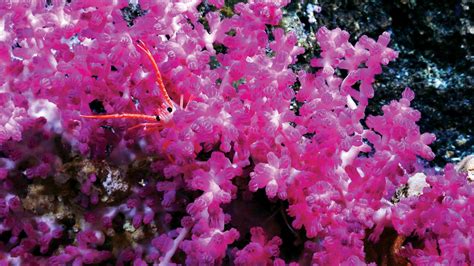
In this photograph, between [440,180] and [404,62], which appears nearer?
[440,180]

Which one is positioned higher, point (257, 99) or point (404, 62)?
point (257, 99)

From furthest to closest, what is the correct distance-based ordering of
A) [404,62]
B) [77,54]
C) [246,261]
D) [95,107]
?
[404,62] < [95,107] < [77,54] < [246,261]

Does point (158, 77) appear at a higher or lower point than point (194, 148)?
higher

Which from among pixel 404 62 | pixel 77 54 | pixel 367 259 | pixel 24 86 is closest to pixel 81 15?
pixel 77 54

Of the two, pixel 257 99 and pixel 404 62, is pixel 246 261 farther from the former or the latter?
pixel 404 62

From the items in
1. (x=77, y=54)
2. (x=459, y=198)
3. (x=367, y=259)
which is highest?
(x=77, y=54)

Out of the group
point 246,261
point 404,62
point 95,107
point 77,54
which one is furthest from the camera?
point 404,62

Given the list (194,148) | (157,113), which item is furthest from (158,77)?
(194,148)

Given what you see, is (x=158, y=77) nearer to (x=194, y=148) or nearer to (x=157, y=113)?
(x=157, y=113)
